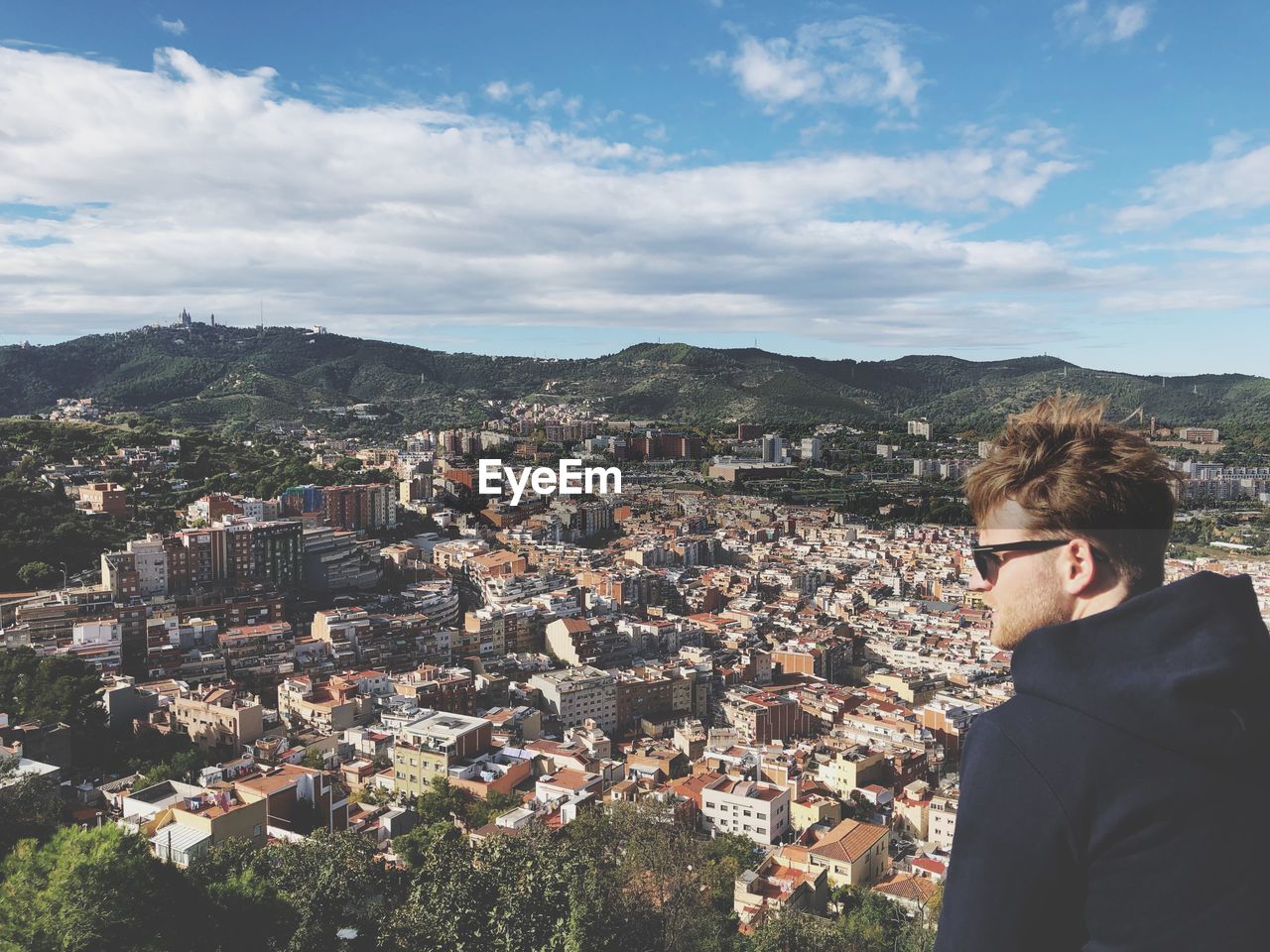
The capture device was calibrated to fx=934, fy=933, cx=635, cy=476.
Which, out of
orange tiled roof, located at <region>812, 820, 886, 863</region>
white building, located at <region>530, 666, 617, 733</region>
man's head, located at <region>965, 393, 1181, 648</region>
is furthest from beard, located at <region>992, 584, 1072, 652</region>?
white building, located at <region>530, 666, 617, 733</region>

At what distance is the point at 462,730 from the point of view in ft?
24.3

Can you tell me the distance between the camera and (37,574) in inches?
441

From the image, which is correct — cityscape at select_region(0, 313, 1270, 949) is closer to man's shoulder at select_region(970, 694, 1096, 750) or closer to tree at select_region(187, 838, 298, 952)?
tree at select_region(187, 838, 298, 952)

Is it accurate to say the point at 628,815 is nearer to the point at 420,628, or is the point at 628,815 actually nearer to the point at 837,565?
the point at 420,628

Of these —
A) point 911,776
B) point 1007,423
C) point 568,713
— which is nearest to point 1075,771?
point 1007,423

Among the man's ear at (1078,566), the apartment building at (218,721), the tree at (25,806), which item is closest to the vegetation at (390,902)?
the tree at (25,806)

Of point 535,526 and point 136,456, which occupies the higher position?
point 136,456

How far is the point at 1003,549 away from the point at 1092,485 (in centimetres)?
6

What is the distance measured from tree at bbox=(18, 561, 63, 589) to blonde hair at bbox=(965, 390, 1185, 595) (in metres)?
13.0

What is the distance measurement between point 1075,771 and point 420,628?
1122cm

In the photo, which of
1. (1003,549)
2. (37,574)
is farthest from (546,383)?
(1003,549)

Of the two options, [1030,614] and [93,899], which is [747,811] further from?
[1030,614]

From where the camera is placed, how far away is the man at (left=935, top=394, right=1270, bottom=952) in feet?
1.34

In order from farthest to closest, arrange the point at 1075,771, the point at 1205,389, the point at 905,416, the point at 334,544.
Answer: the point at 905,416, the point at 1205,389, the point at 334,544, the point at 1075,771
